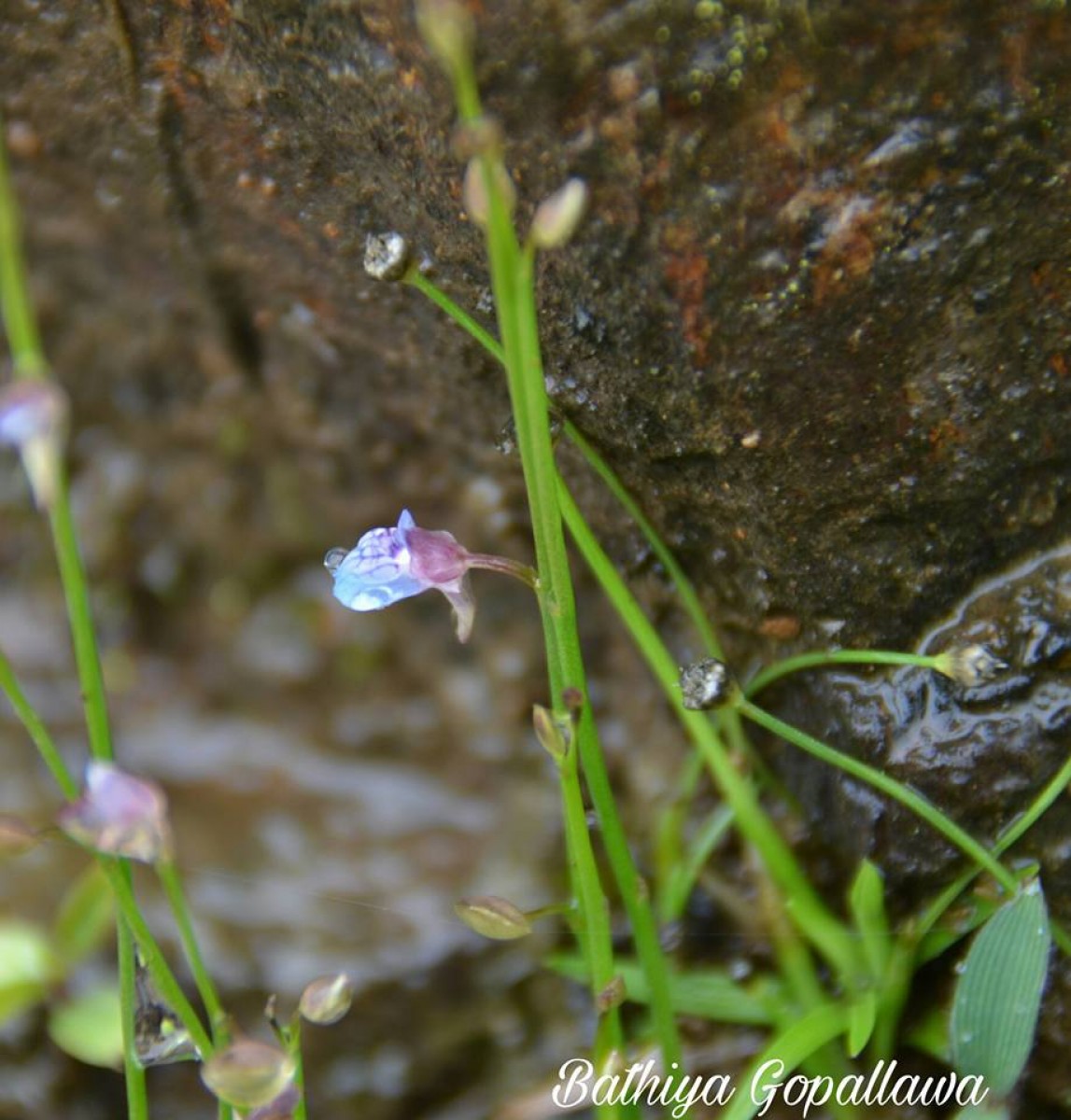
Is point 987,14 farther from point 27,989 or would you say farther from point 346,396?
point 27,989

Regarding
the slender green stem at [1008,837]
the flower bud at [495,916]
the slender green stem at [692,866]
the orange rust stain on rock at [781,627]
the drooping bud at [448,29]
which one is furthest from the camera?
the slender green stem at [692,866]

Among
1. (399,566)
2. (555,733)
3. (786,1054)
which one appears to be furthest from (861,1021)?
(399,566)

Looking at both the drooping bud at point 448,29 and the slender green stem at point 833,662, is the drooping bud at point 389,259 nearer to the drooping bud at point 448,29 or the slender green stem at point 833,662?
the drooping bud at point 448,29

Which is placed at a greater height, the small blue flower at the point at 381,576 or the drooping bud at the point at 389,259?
the drooping bud at the point at 389,259

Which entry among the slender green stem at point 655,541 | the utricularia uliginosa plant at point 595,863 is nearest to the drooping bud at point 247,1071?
the utricularia uliginosa plant at point 595,863

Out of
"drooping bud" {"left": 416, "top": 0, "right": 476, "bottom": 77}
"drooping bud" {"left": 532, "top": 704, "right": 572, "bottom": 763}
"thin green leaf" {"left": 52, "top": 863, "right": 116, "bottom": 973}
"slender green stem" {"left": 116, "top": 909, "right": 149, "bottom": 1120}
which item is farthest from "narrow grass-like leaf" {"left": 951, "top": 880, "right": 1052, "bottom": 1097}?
"thin green leaf" {"left": 52, "top": 863, "right": 116, "bottom": 973}

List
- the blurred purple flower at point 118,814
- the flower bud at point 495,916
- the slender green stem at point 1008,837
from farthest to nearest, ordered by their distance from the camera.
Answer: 1. the slender green stem at point 1008,837
2. the flower bud at point 495,916
3. the blurred purple flower at point 118,814

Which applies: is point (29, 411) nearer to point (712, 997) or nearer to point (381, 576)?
point (381, 576)
